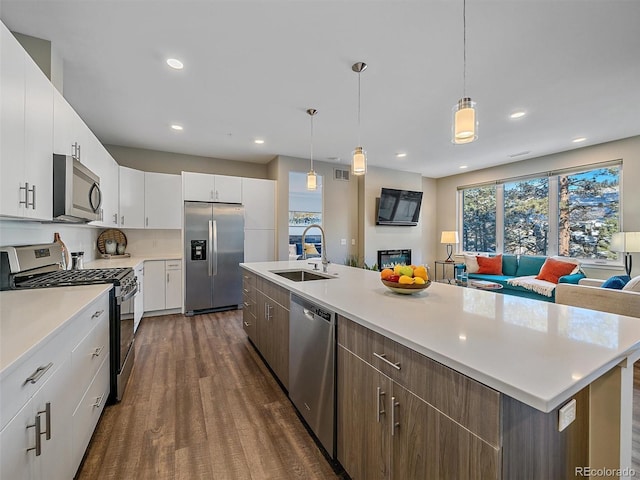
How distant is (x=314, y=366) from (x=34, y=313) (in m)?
1.40

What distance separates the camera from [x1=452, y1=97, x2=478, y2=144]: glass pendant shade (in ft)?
5.32

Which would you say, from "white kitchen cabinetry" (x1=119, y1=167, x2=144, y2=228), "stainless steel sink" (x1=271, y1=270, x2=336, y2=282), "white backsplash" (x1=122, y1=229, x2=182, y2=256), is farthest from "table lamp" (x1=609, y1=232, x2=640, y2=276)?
"white kitchen cabinetry" (x1=119, y1=167, x2=144, y2=228)

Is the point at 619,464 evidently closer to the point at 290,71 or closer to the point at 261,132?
the point at 290,71

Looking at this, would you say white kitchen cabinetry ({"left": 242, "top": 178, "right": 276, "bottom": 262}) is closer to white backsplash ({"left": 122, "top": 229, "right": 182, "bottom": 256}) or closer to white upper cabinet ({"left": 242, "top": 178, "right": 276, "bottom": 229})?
white upper cabinet ({"left": 242, "top": 178, "right": 276, "bottom": 229})

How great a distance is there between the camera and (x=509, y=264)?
18.1 ft

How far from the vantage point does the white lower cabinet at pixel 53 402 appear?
34.4 inches

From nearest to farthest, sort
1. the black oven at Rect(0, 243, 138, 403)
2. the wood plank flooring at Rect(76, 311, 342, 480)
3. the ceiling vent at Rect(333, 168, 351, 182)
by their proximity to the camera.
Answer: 1. the wood plank flooring at Rect(76, 311, 342, 480)
2. the black oven at Rect(0, 243, 138, 403)
3. the ceiling vent at Rect(333, 168, 351, 182)

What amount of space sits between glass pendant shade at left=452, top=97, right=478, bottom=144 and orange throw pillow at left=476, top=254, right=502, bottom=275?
4662 millimetres

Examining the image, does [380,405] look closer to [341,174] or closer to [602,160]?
[341,174]

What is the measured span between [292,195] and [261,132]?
346cm

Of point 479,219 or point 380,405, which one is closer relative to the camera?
point 380,405

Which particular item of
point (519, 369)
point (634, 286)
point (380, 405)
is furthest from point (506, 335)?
point (634, 286)

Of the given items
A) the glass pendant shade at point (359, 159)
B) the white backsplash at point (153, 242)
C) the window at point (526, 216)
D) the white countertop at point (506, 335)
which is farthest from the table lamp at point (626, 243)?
the white backsplash at point (153, 242)

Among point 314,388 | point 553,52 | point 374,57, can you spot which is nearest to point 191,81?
point 374,57
